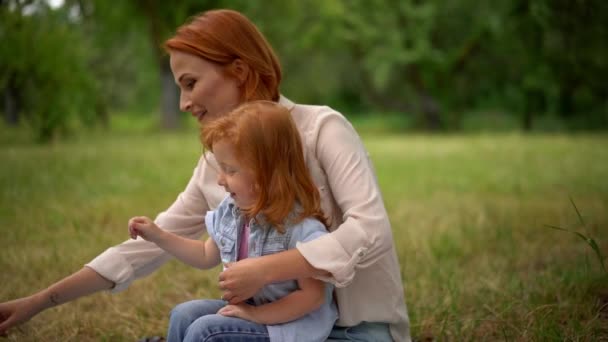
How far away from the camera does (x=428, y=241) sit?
511cm

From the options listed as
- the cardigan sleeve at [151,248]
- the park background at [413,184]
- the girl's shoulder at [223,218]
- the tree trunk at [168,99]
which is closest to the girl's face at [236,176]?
the girl's shoulder at [223,218]

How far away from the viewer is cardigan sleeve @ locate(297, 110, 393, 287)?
6.80 feet

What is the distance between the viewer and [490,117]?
88.6 feet

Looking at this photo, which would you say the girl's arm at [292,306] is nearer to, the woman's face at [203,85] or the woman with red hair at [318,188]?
the woman with red hair at [318,188]

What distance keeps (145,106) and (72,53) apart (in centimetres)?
2111

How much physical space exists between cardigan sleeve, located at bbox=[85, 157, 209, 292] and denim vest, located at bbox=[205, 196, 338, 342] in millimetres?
463

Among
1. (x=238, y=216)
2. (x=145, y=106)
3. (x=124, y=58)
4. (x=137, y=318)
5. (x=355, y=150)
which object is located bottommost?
(x=145, y=106)

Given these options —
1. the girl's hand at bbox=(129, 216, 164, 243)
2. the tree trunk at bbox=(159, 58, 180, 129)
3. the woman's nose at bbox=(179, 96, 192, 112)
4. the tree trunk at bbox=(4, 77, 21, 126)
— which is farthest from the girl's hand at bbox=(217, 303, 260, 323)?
the tree trunk at bbox=(159, 58, 180, 129)

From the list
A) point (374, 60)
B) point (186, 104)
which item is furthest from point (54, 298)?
point (374, 60)

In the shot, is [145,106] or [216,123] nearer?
[216,123]

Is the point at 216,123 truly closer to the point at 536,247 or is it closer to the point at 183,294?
the point at 183,294

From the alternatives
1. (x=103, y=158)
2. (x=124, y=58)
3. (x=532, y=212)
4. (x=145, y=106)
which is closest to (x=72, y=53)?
(x=103, y=158)

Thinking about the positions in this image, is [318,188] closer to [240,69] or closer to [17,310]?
[240,69]

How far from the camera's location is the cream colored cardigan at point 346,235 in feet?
6.88
